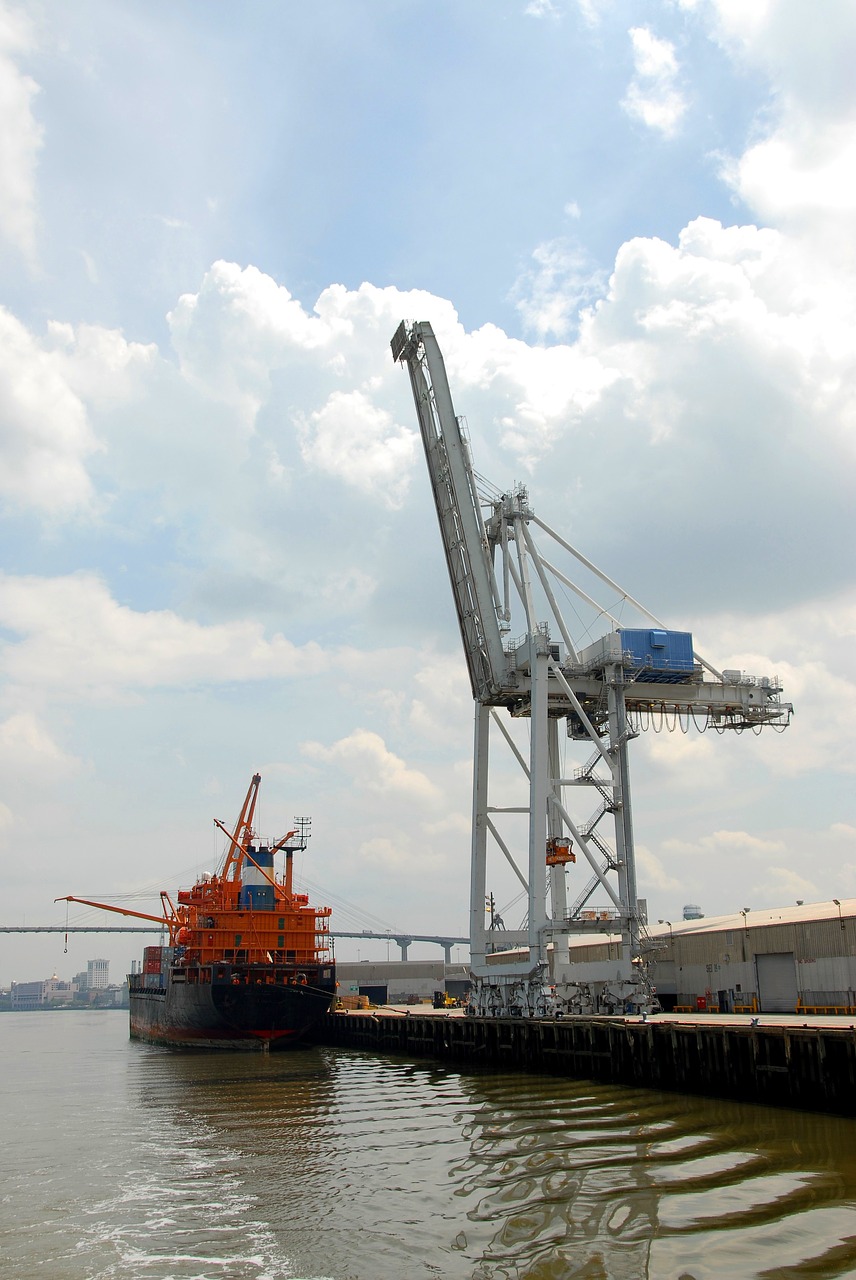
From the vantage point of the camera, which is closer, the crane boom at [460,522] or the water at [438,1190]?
the water at [438,1190]

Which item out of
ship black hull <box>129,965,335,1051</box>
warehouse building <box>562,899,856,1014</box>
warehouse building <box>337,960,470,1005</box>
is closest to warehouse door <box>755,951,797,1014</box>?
warehouse building <box>562,899,856,1014</box>

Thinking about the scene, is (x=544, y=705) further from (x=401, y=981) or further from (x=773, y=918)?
(x=401, y=981)

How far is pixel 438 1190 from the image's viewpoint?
1739 cm

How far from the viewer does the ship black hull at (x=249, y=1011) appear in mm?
50344

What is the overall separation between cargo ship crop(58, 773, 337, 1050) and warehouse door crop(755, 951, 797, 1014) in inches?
955

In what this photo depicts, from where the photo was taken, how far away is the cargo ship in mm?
50625

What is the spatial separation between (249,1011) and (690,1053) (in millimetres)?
29480

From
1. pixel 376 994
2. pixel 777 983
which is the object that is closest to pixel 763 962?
pixel 777 983

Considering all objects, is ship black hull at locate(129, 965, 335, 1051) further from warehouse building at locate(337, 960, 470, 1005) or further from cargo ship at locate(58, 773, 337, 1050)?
warehouse building at locate(337, 960, 470, 1005)

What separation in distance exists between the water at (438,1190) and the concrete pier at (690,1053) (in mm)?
940

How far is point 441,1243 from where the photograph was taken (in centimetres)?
1431

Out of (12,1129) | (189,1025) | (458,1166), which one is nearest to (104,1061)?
(189,1025)

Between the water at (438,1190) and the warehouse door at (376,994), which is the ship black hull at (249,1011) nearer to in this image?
the water at (438,1190)

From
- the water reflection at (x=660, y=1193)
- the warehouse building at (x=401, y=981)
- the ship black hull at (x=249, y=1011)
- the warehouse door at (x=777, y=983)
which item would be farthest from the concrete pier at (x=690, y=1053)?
the warehouse building at (x=401, y=981)
